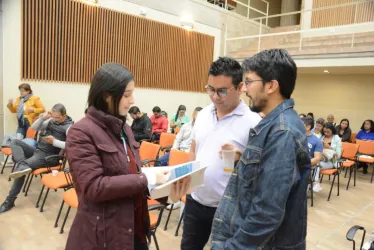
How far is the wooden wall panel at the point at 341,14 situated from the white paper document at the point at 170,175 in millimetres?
9628

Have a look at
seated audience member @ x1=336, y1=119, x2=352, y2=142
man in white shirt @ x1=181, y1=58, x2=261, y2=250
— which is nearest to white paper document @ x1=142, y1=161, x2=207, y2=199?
man in white shirt @ x1=181, y1=58, x2=261, y2=250

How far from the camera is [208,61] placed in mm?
9953

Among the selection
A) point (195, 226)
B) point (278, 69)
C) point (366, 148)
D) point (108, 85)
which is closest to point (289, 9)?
point (366, 148)

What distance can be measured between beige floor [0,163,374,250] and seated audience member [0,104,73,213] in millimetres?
317

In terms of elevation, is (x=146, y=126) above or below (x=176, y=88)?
below

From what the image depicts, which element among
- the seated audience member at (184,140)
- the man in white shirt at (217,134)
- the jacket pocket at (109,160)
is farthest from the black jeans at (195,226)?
the seated audience member at (184,140)

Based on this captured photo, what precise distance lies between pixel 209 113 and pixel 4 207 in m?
3.28

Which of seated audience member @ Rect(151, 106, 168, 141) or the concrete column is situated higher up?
the concrete column

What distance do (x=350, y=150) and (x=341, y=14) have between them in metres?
6.08

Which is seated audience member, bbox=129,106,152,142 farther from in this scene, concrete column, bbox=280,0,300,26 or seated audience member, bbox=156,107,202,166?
concrete column, bbox=280,0,300,26

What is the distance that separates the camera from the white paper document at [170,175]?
1354 millimetres

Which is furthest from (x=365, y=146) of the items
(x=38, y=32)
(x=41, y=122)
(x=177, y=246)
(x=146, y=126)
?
(x=38, y=32)

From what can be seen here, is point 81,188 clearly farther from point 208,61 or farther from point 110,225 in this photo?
point 208,61

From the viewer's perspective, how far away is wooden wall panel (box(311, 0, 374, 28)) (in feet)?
30.5
